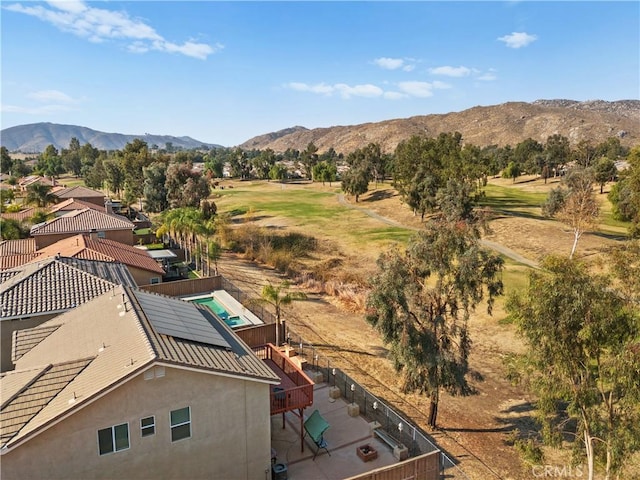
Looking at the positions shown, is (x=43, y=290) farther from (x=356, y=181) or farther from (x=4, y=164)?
(x=4, y=164)

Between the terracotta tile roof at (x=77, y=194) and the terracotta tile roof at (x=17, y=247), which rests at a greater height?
the terracotta tile roof at (x=77, y=194)

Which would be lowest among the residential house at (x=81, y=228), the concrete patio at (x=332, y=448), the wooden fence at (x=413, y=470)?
the concrete patio at (x=332, y=448)

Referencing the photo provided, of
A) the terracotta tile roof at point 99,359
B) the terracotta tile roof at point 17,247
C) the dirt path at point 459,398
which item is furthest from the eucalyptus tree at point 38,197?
the terracotta tile roof at point 99,359

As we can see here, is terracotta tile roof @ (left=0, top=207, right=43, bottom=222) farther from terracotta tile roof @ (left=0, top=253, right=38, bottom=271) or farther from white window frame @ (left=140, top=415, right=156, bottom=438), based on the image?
white window frame @ (left=140, top=415, right=156, bottom=438)

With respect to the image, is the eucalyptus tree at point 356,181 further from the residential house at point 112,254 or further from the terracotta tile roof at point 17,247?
the terracotta tile roof at point 17,247

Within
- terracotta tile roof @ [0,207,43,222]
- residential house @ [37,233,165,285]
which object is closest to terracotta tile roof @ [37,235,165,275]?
residential house @ [37,233,165,285]

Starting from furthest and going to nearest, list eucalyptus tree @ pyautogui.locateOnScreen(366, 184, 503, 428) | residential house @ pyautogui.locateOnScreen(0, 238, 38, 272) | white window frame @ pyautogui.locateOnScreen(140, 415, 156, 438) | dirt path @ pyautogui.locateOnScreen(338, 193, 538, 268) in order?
dirt path @ pyautogui.locateOnScreen(338, 193, 538, 268)
residential house @ pyautogui.locateOnScreen(0, 238, 38, 272)
eucalyptus tree @ pyautogui.locateOnScreen(366, 184, 503, 428)
white window frame @ pyautogui.locateOnScreen(140, 415, 156, 438)
